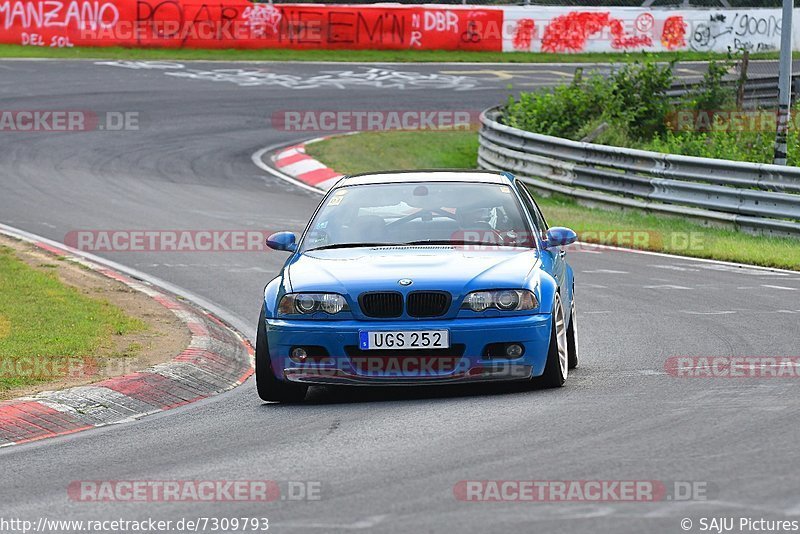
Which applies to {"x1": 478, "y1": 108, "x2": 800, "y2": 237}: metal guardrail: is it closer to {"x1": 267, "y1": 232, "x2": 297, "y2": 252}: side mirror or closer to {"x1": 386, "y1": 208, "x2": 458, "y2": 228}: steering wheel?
{"x1": 386, "y1": 208, "x2": 458, "y2": 228}: steering wheel

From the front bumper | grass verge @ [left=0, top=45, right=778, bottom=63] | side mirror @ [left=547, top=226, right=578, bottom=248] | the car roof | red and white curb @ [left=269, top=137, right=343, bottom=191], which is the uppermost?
the car roof

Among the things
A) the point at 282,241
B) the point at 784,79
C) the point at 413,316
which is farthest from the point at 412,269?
the point at 784,79

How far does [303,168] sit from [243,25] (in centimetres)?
1563

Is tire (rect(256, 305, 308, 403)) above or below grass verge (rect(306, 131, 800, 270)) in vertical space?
above

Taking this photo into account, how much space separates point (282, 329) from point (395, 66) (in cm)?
3063

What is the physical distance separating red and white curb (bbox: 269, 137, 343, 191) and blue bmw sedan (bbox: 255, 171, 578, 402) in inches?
528

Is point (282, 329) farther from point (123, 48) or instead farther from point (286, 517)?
point (123, 48)

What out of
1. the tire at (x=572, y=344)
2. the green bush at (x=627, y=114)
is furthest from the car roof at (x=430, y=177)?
the green bush at (x=627, y=114)

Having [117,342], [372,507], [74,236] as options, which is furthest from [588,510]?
[74,236]

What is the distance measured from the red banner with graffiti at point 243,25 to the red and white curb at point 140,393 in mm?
27244

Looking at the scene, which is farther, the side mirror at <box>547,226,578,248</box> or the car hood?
the side mirror at <box>547,226,578,248</box>

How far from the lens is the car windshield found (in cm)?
948

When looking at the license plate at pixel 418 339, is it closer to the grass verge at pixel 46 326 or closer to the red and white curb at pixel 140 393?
the red and white curb at pixel 140 393

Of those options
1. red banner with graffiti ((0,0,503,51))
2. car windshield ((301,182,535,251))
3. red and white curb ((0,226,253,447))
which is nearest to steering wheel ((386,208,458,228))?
car windshield ((301,182,535,251))
